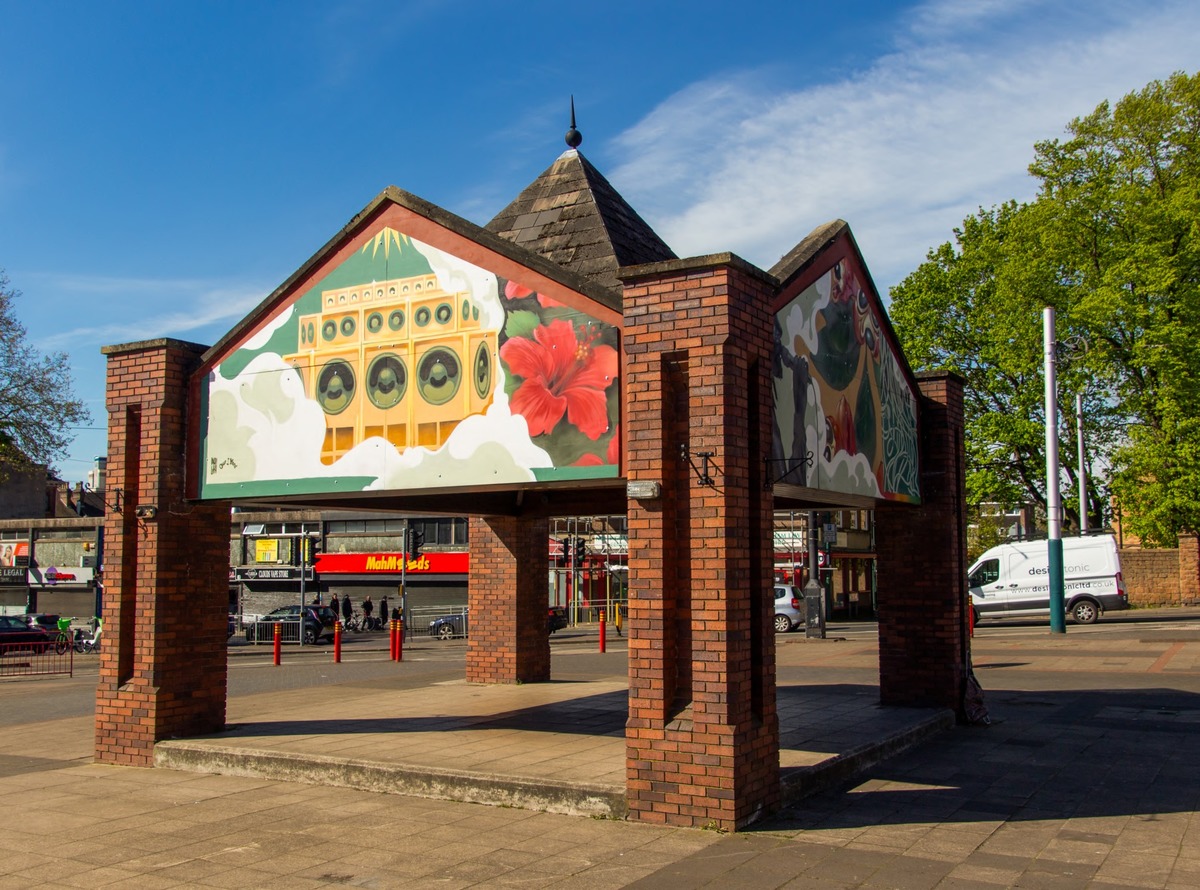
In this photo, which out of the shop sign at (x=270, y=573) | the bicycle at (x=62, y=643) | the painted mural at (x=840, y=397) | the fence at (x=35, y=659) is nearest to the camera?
the painted mural at (x=840, y=397)

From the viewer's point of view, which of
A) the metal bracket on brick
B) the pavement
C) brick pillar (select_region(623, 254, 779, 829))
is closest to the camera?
the pavement

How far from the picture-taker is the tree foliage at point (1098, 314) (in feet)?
109

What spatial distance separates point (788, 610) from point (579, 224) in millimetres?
23684

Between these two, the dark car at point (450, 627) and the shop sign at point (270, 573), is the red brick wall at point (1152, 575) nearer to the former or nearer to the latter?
the dark car at point (450, 627)

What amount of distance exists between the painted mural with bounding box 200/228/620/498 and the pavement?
2.69 m

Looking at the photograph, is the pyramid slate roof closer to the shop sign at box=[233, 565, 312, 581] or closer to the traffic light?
the traffic light

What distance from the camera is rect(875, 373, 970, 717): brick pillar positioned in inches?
481

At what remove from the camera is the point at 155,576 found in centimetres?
1040

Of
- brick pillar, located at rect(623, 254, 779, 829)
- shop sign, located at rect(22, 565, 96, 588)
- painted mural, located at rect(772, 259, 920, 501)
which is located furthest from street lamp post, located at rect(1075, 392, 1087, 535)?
shop sign, located at rect(22, 565, 96, 588)

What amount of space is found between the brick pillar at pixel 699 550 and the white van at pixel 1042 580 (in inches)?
949

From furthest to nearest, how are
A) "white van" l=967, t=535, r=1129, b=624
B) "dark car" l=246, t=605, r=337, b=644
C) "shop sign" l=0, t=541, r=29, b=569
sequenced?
"shop sign" l=0, t=541, r=29, b=569, "dark car" l=246, t=605, r=337, b=644, "white van" l=967, t=535, r=1129, b=624

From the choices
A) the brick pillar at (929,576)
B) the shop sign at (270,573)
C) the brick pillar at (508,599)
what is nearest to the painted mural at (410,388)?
the brick pillar at (929,576)

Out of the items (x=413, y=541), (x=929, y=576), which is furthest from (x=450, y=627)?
(x=929, y=576)

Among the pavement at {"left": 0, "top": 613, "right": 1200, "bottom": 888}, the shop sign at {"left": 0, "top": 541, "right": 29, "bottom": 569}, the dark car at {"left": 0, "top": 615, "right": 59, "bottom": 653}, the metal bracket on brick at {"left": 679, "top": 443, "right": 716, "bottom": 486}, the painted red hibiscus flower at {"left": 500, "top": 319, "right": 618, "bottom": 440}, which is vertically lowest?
the dark car at {"left": 0, "top": 615, "right": 59, "bottom": 653}
